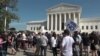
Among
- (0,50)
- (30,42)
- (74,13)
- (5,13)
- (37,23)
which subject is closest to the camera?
(0,50)

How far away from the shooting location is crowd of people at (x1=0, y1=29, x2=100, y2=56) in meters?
11.1

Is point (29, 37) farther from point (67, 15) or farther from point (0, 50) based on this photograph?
point (67, 15)

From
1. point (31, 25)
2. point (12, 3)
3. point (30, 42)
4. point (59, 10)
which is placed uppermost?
point (12, 3)

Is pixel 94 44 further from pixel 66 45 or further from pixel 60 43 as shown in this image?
pixel 66 45

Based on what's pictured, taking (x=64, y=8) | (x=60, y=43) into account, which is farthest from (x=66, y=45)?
(x=64, y=8)

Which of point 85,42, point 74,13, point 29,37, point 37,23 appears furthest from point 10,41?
point 37,23

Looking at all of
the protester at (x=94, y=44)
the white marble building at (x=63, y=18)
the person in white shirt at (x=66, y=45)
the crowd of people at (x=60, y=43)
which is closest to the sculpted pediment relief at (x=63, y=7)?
the white marble building at (x=63, y=18)

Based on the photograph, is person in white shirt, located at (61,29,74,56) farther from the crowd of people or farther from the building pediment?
the building pediment

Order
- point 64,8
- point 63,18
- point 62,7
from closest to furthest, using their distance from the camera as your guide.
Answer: point 64,8
point 63,18
point 62,7

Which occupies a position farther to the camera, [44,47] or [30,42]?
[30,42]

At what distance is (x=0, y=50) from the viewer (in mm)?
15758

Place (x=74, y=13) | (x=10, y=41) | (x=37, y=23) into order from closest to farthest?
(x=10, y=41)
(x=74, y=13)
(x=37, y=23)

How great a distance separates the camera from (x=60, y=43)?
58.6 feet

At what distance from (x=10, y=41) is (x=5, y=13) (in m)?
15.8
